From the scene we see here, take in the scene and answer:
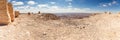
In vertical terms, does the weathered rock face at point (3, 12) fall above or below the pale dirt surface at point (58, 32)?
above

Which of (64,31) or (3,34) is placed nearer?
(3,34)

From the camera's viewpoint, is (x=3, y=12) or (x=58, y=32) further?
(x=3, y=12)

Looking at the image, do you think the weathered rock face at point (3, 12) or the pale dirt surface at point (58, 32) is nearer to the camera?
the pale dirt surface at point (58, 32)

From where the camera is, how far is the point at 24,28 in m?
16.7

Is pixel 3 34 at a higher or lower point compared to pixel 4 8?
lower

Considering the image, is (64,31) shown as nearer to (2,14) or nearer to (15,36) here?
(15,36)

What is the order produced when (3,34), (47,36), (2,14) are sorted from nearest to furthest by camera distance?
(3,34) < (47,36) < (2,14)

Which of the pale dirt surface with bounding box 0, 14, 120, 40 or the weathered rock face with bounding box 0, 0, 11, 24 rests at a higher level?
the weathered rock face with bounding box 0, 0, 11, 24

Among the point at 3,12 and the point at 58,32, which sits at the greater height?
the point at 3,12

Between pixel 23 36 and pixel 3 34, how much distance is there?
1453 mm

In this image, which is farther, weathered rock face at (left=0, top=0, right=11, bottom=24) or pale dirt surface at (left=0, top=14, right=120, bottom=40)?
weathered rock face at (left=0, top=0, right=11, bottom=24)

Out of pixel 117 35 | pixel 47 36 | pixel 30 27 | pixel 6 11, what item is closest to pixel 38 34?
pixel 47 36

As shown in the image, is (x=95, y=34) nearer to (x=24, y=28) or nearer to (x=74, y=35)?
(x=74, y=35)

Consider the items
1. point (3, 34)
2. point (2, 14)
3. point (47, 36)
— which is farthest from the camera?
point (2, 14)
